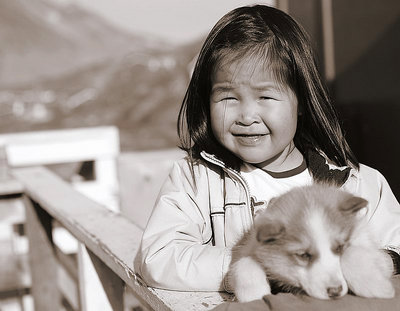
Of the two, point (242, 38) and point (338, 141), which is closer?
point (242, 38)

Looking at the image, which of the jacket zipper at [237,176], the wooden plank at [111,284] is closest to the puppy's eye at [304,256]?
the jacket zipper at [237,176]

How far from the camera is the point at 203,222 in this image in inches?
70.1

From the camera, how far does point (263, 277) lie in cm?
132

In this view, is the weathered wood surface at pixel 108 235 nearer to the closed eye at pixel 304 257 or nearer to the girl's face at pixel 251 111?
the closed eye at pixel 304 257

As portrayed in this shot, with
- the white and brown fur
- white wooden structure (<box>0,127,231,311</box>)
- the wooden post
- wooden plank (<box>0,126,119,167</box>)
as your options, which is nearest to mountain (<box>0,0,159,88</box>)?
white wooden structure (<box>0,127,231,311</box>)

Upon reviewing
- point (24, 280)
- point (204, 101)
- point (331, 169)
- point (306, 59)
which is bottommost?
point (24, 280)

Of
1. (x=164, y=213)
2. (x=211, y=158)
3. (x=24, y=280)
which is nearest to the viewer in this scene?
(x=164, y=213)

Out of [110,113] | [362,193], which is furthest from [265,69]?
[110,113]

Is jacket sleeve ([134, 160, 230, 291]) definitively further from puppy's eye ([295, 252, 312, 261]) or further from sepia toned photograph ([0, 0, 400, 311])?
puppy's eye ([295, 252, 312, 261])

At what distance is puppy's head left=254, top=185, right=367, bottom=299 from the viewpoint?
4.17 ft

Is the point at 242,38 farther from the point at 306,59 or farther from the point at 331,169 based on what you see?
the point at 331,169

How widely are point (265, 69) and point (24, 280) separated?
3.66 metres

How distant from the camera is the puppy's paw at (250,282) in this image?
131 cm

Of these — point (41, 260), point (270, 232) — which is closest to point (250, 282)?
point (270, 232)
